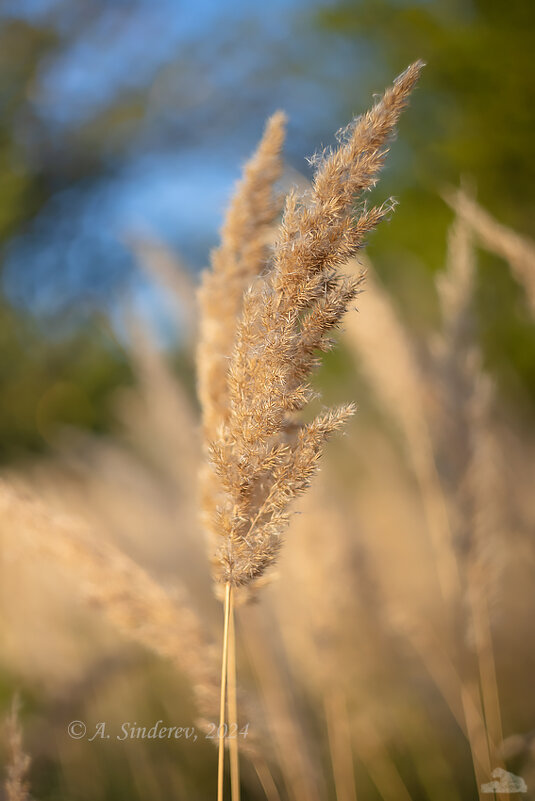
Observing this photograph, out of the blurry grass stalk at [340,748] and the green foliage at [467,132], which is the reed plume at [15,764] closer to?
the blurry grass stalk at [340,748]

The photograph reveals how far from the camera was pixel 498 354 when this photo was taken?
4188mm

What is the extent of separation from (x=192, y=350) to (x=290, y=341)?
7.58ft

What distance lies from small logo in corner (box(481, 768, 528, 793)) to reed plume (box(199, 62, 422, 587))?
2.38 feet

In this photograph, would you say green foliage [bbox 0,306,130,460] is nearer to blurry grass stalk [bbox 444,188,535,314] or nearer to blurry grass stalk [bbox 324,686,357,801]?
blurry grass stalk [bbox 324,686,357,801]

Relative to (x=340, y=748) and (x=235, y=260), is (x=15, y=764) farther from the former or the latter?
(x=340, y=748)

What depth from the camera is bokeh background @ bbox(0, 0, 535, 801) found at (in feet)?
5.89

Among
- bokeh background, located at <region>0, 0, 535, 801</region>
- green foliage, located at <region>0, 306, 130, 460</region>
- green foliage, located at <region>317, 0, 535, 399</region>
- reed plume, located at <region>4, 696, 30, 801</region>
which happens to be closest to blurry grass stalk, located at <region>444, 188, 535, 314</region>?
bokeh background, located at <region>0, 0, 535, 801</region>

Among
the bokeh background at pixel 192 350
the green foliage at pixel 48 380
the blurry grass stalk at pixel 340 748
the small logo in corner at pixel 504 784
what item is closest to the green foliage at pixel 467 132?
the bokeh background at pixel 192 350

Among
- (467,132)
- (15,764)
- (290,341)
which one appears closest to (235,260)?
(290,341)

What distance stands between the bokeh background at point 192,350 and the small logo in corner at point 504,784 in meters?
0.07

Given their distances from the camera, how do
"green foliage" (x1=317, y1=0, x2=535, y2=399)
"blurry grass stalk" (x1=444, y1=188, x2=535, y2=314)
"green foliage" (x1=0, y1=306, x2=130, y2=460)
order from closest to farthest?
"blurry grass stalk" (x1=444, y1=188, x2=535, y2=314) < "green foliage" (x1=317, y1=0, x2=535, y2=399) < "green foliage" (x1=0, y1=306, x2=130, y2=460)

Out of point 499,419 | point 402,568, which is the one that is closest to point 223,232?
point 499,419

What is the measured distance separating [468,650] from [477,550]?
0.25 meters

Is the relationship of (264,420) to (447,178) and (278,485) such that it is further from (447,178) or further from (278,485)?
(447,178)
